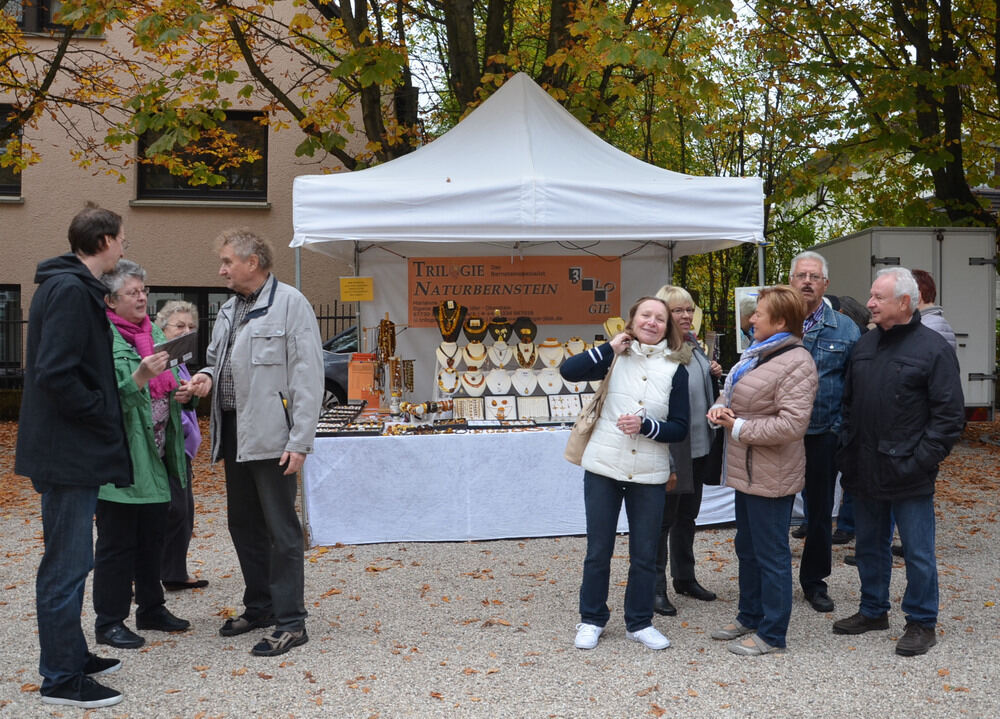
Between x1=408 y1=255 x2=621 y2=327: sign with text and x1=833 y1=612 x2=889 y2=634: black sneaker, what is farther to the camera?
x1=408 y1=255 x2=621 y2=327: sign with text

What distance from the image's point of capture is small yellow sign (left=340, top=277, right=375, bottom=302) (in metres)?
7.05

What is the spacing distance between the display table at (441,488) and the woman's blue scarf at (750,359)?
1.90m

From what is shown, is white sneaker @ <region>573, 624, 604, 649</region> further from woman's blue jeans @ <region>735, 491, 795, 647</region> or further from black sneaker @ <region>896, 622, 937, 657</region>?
black sneaker @ <region>896, 622, 937, 657</region>

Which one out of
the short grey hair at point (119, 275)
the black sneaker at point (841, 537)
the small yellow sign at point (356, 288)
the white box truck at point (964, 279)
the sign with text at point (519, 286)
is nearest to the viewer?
the short grey hair at point (119, 275)

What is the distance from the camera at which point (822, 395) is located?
437 cm

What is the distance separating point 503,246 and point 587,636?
4.14 metres

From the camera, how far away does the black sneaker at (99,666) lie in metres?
3.60

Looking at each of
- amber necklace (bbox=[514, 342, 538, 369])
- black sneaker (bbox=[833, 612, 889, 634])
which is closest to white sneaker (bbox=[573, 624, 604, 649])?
black sneaker (bbox=[833, 612, 889, 634])

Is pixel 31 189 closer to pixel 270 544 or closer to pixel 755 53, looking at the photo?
pixel 755 53

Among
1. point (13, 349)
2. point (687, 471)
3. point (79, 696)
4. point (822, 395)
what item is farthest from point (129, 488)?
point (13, 349)

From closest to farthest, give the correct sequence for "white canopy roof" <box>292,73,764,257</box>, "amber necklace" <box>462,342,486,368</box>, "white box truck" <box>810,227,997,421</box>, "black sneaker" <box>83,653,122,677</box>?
"black sneaker" <box>83,653,122,677</box> < "white canopy roof" <box>292,73,764,257</box> < "amber necklace" <box>462,342,486,368</box> < "white box truck" <box>810,227,997,421</box>

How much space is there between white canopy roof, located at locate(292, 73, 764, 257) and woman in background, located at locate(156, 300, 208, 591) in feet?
3.39

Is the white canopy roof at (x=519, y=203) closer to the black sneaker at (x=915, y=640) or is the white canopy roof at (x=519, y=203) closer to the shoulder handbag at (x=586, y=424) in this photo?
the shoulder handbag at (x=586, y=424)

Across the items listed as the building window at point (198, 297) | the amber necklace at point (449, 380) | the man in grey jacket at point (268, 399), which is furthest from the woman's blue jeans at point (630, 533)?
the building window at point (198, 297)
